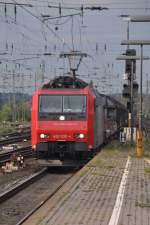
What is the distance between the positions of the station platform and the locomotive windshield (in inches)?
94.4

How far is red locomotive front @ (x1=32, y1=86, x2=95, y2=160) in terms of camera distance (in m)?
21.5

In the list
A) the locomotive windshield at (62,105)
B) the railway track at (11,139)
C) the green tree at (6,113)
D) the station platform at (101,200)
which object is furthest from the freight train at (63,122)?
the green tree at (6,113)

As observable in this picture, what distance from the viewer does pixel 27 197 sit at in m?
15.4

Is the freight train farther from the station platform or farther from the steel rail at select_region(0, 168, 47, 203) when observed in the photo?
the station platform

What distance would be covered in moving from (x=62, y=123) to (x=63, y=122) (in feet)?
0.19

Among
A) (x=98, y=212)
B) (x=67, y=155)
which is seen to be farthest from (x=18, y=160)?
(x=98, y=212)

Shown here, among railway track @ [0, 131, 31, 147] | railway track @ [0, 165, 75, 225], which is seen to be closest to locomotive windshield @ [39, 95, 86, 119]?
railway track @ [0, 165, 75, 225]

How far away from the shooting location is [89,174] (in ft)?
60.5

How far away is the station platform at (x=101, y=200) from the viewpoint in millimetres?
10539

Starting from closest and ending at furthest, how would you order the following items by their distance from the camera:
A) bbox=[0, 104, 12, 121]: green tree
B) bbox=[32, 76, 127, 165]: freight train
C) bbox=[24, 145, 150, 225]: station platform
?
1. bbox=[24, 145, 150, 225]: station platform
2. bbox=[32, 76, 127, 165]: freight train
3. bbox=[0, 104, 12, 121]: green tree

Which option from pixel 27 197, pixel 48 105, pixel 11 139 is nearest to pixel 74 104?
pixel 48 105

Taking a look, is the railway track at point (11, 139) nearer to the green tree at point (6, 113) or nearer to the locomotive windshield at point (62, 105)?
the locomotive windshield at point (62, 105)

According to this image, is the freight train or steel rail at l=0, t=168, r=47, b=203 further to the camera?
the freight train

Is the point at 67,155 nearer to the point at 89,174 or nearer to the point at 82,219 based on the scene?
the point at 89,174
